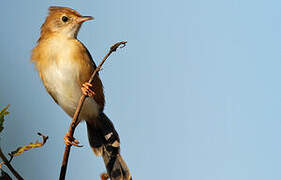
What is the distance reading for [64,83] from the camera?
2066mm

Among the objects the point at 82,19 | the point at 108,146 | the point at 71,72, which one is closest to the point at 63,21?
the point at 82,19

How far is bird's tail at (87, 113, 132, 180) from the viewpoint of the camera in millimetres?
1980

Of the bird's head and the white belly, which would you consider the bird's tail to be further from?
the bird's head

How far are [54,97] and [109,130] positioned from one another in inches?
18.0

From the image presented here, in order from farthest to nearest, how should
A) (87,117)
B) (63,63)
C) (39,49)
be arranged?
1. (87,117)
2. (39,49)
3. (63,63)

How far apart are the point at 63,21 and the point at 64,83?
428mm

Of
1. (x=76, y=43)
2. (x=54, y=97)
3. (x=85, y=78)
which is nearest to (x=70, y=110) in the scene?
(x=54, y=97)

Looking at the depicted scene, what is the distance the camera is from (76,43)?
2.09m

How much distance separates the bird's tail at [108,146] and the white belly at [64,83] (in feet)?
0.85

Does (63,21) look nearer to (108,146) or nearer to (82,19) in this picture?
(82,19)

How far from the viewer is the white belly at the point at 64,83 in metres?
2.02

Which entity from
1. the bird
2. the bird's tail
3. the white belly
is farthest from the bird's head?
the bird's tail

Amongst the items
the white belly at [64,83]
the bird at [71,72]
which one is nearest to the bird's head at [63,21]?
the bird at [71,72]

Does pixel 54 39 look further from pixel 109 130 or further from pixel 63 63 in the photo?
pixel 109 130
